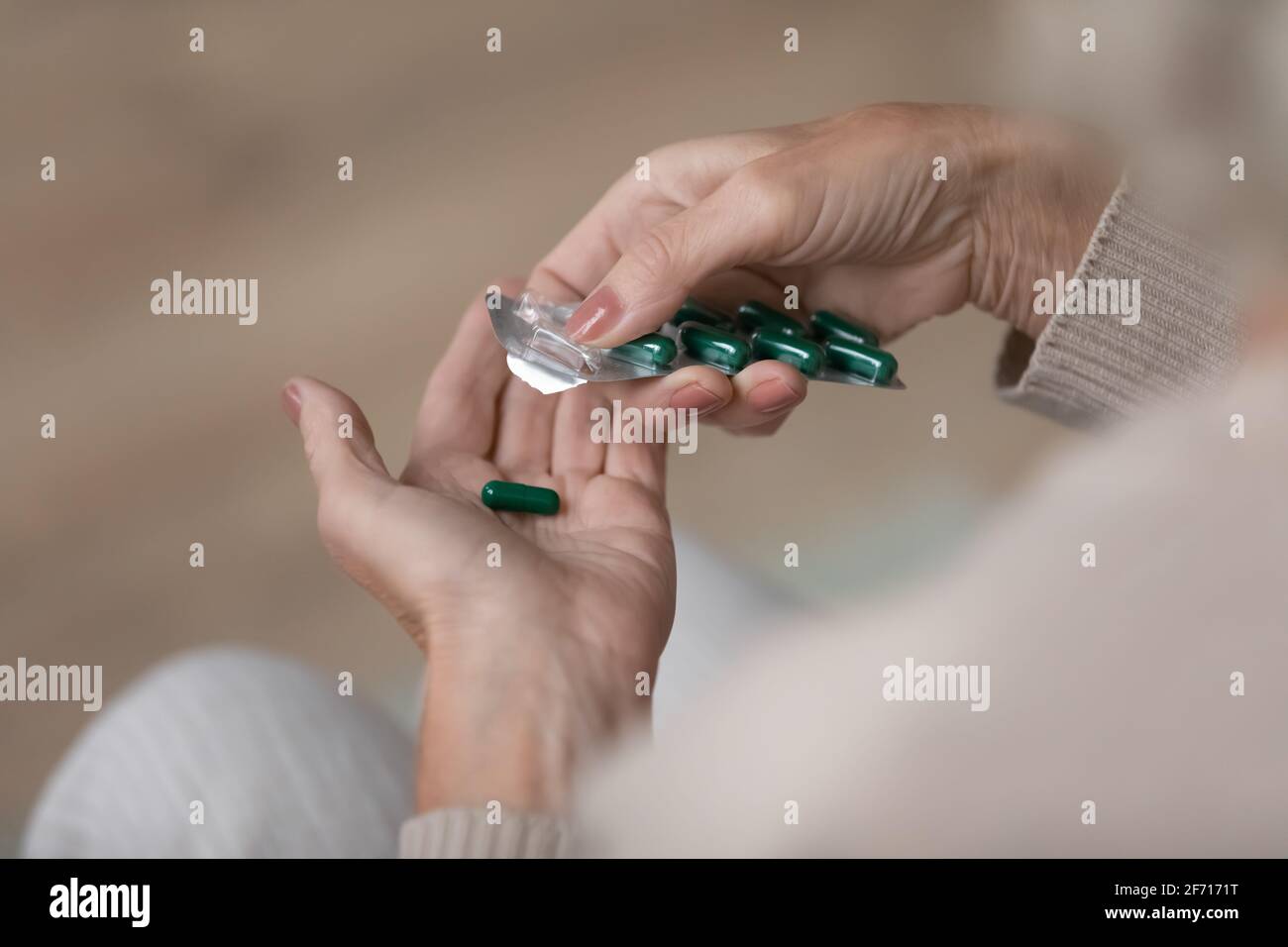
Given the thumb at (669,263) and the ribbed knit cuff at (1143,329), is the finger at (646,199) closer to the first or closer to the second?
the thumb at (669,263)

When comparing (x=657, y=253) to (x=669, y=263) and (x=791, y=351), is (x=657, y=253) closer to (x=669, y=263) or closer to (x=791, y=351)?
(x=669, y=263)

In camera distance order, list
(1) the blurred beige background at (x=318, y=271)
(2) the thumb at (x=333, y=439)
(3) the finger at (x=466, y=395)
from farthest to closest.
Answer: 1. (1) the blurred beige background at (x=318, y=271)
2. (3) the finger at (x=466, y=395)
3. (2) the thumb at (x=333, y=439)

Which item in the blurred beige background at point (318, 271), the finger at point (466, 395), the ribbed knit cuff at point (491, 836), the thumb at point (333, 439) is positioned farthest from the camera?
the blurred beige background at point (318, 271)

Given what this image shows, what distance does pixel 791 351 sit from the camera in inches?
36.3

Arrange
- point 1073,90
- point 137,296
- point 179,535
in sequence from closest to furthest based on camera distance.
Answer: point 1073,90, point 179,535, point 137,296

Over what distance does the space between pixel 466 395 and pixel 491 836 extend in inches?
15.7

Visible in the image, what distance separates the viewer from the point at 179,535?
1.52 m

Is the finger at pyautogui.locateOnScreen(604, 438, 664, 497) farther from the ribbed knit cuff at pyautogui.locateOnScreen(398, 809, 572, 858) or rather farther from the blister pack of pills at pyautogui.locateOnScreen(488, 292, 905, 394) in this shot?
the ribbed knit cuff at pyautogui.locateOnScreen(398, 809, 572, 858)

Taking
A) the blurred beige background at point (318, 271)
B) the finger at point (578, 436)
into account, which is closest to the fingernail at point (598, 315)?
the finger at point (578, 436)

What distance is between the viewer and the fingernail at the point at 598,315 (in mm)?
849

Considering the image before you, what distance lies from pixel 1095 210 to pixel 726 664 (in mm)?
503

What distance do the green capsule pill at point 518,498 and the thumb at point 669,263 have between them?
0.12 m
